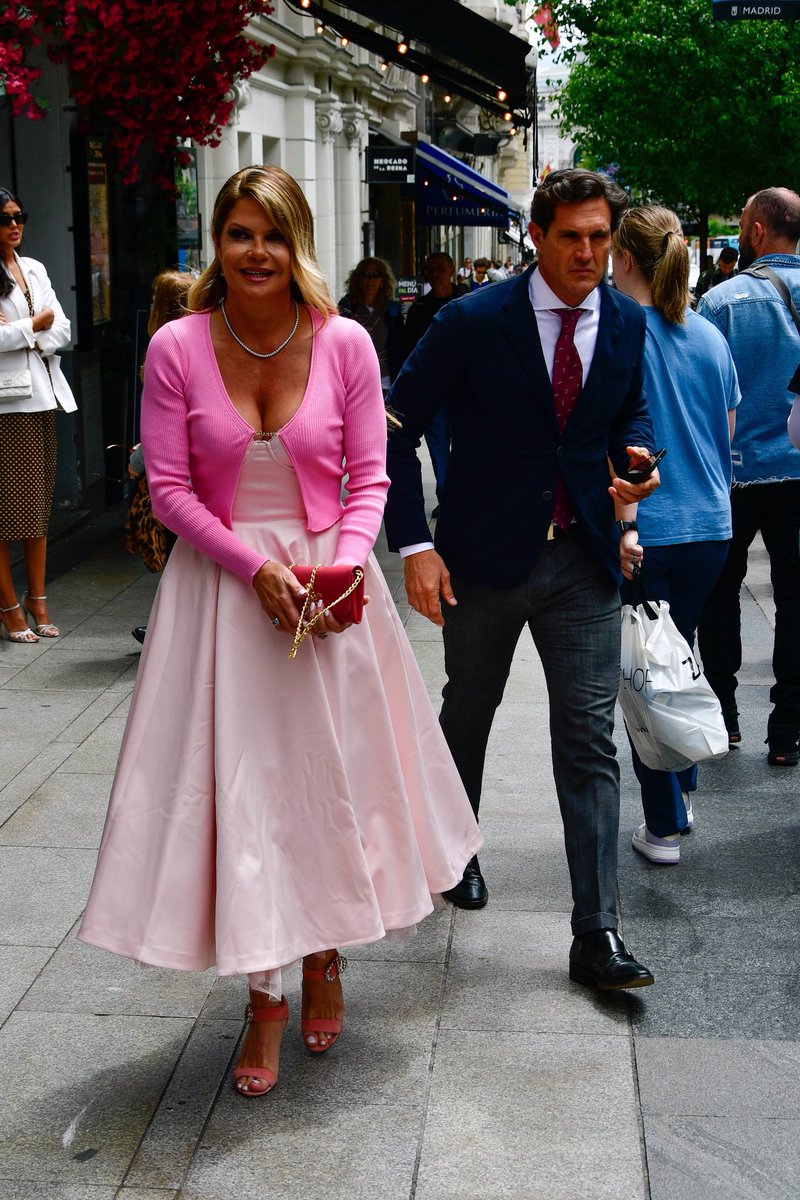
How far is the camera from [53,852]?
4.96 m

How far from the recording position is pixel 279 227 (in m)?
3.33

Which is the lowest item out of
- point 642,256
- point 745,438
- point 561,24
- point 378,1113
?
point 378,1113

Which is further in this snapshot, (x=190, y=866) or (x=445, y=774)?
(x=445, y=774)

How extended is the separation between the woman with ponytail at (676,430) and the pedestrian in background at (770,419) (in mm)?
1013

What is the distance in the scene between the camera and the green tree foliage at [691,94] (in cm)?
2803

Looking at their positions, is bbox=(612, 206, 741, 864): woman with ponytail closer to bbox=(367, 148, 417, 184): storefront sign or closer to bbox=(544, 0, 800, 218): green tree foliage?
bbox=(367, 148, 417, 184): storefront sign

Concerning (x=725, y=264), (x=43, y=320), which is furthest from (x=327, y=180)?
(x=43, y=320)

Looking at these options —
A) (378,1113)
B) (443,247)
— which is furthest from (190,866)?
(443,247)

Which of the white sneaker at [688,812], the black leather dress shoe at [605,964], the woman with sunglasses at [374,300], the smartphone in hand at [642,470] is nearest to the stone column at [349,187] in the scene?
the woman with sunglasses at [374,300]

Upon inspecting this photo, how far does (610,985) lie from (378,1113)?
0.76 metres

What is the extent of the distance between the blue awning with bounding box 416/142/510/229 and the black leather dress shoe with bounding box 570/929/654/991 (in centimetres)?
2174

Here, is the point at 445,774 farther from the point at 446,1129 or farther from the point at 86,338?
the point at 86,338

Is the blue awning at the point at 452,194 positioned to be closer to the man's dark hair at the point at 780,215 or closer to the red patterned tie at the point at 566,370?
the man's dark hair at the point at 780,215

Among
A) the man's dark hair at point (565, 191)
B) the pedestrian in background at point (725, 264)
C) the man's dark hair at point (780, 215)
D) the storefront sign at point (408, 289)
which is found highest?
the pedestrian in background at point (725, 264)
